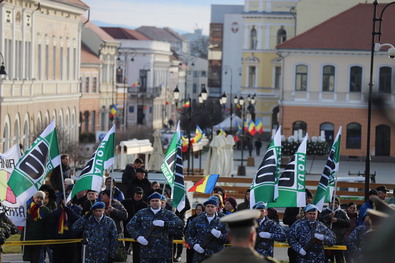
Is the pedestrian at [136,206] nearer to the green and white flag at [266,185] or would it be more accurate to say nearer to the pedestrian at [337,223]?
the green and white flag at [266,185]

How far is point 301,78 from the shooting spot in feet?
217

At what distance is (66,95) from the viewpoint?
237 ft

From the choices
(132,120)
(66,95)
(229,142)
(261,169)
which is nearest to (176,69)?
(132,120)

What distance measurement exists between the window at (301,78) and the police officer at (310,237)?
166 feet

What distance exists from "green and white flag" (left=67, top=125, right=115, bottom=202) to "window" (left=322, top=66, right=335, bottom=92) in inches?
1848

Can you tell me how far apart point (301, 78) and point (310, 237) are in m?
51.0

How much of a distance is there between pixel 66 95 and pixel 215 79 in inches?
3870

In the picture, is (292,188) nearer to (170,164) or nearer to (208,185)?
(170,164)

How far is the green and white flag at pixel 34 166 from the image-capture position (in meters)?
17.2

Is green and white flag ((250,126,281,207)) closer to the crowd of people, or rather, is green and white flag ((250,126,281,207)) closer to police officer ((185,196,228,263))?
the crowd of people

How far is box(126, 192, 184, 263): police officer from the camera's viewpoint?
608 inches

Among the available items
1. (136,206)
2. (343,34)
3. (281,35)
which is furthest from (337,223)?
(281,35)

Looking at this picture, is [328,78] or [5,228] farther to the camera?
[328,78]

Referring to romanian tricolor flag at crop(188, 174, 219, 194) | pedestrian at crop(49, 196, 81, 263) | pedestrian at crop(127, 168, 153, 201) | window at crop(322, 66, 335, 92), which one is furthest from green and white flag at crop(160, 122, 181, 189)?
window at crop(322, 66, 335, 92)
